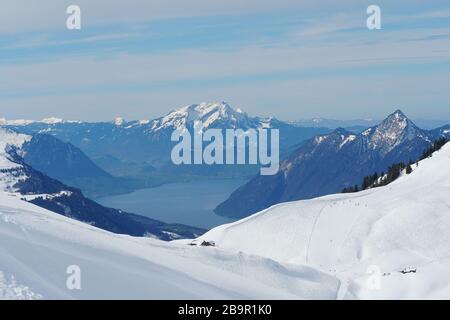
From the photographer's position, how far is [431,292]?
97.0ft

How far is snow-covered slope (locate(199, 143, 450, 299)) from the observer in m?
37.5

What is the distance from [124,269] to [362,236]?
33136 millimetres

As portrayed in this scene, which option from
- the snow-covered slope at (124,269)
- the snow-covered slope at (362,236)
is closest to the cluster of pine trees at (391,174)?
the snow-covered slope at (362,236)

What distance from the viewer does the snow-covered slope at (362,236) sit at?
3753 centimetres

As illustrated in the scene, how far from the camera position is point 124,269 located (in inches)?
968

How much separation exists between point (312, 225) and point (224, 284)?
35.1m

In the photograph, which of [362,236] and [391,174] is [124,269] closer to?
[362,236]

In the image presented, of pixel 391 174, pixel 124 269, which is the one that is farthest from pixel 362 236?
pixel 391 174

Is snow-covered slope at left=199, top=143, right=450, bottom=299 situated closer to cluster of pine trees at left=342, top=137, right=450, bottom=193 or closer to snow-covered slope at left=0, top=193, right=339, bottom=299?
snow-covered slope at left=0, top=193, right=339, bottom=299

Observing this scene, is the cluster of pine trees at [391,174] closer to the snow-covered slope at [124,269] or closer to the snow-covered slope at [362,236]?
the snow-covered slope at [362,236]

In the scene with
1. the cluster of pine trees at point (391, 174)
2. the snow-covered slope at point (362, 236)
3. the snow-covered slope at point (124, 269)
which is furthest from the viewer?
the cluster of pine trees at point (391, 174)

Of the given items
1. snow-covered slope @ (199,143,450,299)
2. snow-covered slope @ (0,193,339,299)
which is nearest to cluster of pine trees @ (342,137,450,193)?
snow-covered slope @ (199,143,450,299)

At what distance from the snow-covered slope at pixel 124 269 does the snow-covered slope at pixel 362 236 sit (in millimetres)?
4119
